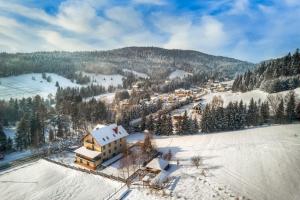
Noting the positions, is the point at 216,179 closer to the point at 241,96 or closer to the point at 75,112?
the point at 75,112

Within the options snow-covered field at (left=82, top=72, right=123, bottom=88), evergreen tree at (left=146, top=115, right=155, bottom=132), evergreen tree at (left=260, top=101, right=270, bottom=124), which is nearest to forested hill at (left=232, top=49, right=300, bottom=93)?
evergreen tree at (left=260, top=101, right=270, bottom=124)

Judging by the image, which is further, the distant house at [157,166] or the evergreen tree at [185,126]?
the evergreen tree at [185,126]

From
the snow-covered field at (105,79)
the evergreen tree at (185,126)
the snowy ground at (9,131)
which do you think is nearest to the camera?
the evergreen tree at (185,126)

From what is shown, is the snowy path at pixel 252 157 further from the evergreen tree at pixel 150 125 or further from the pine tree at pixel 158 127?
the evergreen tree at pixel 150 125

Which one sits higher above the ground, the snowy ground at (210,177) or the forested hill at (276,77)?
the forested hill at (276,77)

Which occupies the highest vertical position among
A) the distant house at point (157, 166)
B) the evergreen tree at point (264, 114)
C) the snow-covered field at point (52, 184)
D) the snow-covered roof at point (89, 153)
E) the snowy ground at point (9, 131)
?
the evergreen tree at point (264, 114)

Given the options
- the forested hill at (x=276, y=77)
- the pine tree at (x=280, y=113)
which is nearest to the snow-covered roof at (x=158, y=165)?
the pine tree at (x=280, y=113)

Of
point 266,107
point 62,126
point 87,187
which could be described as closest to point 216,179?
point 87,187
